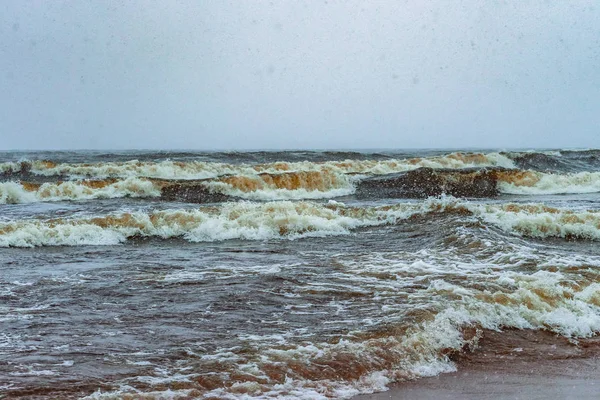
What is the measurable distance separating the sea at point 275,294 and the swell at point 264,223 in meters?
0.04

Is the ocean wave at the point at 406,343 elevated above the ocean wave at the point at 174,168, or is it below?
below

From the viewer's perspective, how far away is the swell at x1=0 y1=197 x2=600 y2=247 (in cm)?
1115

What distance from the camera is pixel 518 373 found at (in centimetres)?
457

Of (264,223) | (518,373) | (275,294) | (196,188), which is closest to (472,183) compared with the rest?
(196,188)

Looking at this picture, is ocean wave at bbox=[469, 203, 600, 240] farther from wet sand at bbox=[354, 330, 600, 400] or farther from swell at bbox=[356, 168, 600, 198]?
swell at bbox=[356, 168, 600, 198]

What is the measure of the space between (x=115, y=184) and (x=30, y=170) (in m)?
9.15

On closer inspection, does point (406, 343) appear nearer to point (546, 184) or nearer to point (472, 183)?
point (472, 183)

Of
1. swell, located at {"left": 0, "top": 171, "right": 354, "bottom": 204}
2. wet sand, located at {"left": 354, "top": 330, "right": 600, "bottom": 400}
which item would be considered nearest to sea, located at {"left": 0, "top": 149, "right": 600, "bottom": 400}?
wet sand, located at {"left": 354, "top": 330, "right": 600, "bottom": 400}

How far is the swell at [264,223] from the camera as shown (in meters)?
11.1

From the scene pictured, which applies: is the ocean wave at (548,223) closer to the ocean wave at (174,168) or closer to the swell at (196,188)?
the swell at (196,188)

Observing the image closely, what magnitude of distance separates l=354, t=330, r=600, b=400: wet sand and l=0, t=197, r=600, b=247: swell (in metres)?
6.35

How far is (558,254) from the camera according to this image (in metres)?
9.08

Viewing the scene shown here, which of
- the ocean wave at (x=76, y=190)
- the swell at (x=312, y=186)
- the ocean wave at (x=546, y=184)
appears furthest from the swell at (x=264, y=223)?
the ocean wave at (x=546, y=184)

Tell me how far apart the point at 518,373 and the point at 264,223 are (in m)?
7.82
